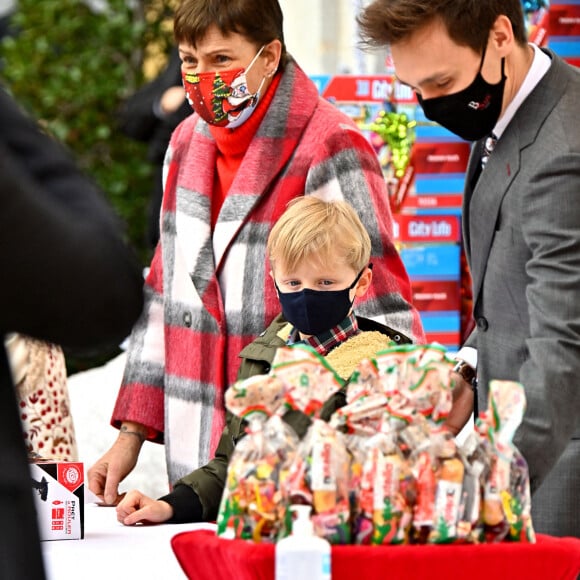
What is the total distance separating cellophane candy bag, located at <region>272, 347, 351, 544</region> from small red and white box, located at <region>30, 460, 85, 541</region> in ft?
2.80

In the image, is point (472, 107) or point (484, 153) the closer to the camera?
point (472, 107)

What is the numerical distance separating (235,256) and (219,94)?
0.40m

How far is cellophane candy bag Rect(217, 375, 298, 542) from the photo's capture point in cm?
185

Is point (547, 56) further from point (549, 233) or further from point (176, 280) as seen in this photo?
point (176, 280)

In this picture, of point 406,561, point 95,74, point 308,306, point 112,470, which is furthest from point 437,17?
point 95,74

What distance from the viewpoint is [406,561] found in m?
1.82

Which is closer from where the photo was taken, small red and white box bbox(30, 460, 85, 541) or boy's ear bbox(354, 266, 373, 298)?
small red and white box bbox(30, 460, 85, 541)

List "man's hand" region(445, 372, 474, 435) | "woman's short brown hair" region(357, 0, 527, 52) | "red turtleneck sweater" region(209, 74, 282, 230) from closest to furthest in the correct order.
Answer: "woman's short brown hair" region(357, 0, 527, 52), "man's hand" region(445, 372, 474, 435), "red turtleneck sweater" region(209, 74, 282, 230)

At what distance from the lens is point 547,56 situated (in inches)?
103

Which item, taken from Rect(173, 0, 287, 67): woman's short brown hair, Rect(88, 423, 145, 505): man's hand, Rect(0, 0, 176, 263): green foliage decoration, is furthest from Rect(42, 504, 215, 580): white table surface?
Rect(0, 0, 176, 263): green foliage decoration

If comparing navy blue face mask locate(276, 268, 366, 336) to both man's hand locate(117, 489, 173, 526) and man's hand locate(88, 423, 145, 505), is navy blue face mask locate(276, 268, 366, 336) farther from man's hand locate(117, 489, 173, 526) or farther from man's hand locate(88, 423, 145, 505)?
man's hand locate(88, 423, 145, 505)

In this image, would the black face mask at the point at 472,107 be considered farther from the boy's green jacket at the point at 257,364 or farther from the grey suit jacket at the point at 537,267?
the boy's green jacket at the point at 257,364

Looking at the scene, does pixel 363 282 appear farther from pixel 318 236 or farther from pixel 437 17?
pixel 437 17

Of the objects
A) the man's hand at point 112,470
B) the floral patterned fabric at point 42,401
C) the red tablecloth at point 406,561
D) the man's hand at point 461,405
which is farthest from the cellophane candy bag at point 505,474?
the floral patterned fabric at point 42,401
